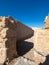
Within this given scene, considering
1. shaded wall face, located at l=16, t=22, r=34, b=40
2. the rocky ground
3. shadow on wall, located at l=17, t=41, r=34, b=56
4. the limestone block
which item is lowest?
the rocky ground

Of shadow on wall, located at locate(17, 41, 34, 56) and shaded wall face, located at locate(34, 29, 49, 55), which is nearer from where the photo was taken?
shaded wall face, located at locate(34, 29, 49, 55)

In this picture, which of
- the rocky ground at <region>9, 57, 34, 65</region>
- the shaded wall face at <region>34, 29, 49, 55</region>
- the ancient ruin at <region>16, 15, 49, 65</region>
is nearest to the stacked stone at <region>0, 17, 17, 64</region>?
the rocky ground at <region>9, 57, 34, 65</region>

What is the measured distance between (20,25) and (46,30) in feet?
14.8

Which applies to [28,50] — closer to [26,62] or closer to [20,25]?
[26,62]

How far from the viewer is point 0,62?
36.8ft

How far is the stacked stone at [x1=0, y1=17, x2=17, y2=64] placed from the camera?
1126 centimetres

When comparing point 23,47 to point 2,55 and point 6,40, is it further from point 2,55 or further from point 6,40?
point 2,55

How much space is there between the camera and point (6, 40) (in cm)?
1145

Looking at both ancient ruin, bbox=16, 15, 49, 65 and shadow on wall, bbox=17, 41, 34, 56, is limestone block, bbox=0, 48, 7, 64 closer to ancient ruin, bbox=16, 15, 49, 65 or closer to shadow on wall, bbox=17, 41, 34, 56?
ancient ruin, bbox=16, 15, 49, 65

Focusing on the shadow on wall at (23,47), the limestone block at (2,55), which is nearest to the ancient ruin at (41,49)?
the shadow on wall at (23,47)

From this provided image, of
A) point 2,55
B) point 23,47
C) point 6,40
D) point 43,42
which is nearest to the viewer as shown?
point 2,55

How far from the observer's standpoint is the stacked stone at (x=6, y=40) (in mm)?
11258

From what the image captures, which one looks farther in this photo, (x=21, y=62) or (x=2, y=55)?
(x=21, y=62)

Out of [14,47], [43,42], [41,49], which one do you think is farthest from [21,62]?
[43,42]
